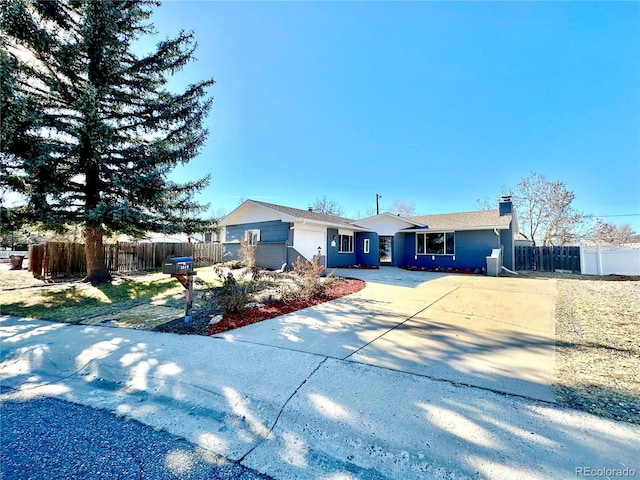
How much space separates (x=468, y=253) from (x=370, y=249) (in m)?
6.00

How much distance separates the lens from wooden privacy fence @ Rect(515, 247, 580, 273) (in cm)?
1479

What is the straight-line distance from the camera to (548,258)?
1566 centimetres

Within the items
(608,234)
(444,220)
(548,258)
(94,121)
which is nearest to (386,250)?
(444,220)

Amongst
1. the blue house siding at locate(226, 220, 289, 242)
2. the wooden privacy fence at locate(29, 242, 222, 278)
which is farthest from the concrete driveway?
the wooden privacy fence at locate(29, 242, 222, 278)

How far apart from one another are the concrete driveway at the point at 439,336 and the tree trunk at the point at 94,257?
9176mm

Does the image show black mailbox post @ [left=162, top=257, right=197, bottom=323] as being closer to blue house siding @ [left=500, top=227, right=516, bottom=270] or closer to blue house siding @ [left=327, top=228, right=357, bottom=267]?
blue house siding @ [left=327, top=228, right=357, bottom=267]

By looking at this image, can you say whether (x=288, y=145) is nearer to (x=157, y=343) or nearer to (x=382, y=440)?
(x=157, y=343)

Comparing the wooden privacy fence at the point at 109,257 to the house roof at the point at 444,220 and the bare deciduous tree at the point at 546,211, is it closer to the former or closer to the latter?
the house roof at the point at 444,220

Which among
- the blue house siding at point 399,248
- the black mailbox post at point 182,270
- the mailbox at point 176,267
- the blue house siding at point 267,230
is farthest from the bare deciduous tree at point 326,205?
the mailbox at point 176,267

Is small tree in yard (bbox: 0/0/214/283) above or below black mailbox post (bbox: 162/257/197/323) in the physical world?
above

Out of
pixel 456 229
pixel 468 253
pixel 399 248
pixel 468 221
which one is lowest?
pixel 468 253

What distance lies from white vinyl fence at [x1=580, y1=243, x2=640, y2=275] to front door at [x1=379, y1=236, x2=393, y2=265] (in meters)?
9.98

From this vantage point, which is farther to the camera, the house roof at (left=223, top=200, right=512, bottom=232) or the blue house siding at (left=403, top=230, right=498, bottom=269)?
the blue house siding at (left=403, top=230, right=498, bottom=269)

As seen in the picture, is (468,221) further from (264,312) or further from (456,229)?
(264,312)
